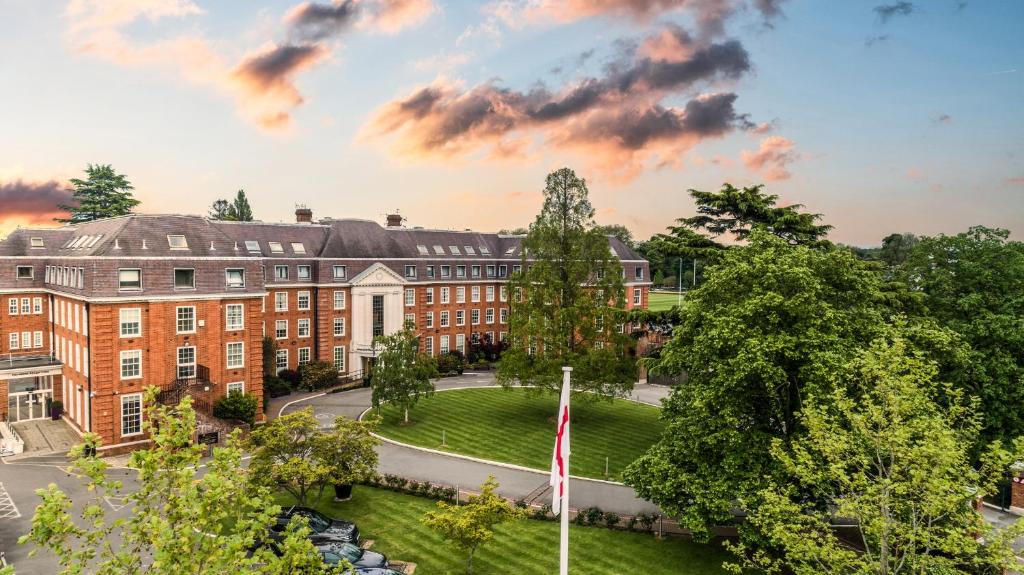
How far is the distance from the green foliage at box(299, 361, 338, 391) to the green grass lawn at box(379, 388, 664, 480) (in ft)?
37.0

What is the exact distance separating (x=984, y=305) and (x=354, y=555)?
33.8m

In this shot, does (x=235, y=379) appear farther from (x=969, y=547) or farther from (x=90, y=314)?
(x=969, y=547)

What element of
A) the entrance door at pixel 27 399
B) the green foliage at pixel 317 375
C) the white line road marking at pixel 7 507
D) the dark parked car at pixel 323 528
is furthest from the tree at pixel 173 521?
the green foliage at pixel 317 375

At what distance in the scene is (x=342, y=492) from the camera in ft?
98.9

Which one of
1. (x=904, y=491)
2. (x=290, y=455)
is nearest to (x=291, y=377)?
(x=290, y=455)

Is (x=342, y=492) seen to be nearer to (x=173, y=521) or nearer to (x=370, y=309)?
(x=173, y=521)

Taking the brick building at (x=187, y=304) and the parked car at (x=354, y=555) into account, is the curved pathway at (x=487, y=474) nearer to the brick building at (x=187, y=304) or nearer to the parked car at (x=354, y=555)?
the parked car at (x=354, y=555)

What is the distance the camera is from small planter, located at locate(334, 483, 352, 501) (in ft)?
98.7

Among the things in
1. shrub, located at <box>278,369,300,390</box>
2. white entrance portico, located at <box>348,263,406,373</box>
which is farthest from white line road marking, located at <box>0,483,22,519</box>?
white entrance portico, located at <box>348,263,406,373</box>

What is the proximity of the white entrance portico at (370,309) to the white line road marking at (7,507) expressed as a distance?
3187cm

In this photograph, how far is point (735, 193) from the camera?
33.5 meters

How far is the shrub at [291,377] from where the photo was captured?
5541cm

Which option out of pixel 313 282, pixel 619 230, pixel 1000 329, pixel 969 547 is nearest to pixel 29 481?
pixel 313 282

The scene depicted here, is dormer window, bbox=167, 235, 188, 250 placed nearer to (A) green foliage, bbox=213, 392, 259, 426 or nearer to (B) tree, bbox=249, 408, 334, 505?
(A) green foliage, bbox=213, 392, 259, 426
